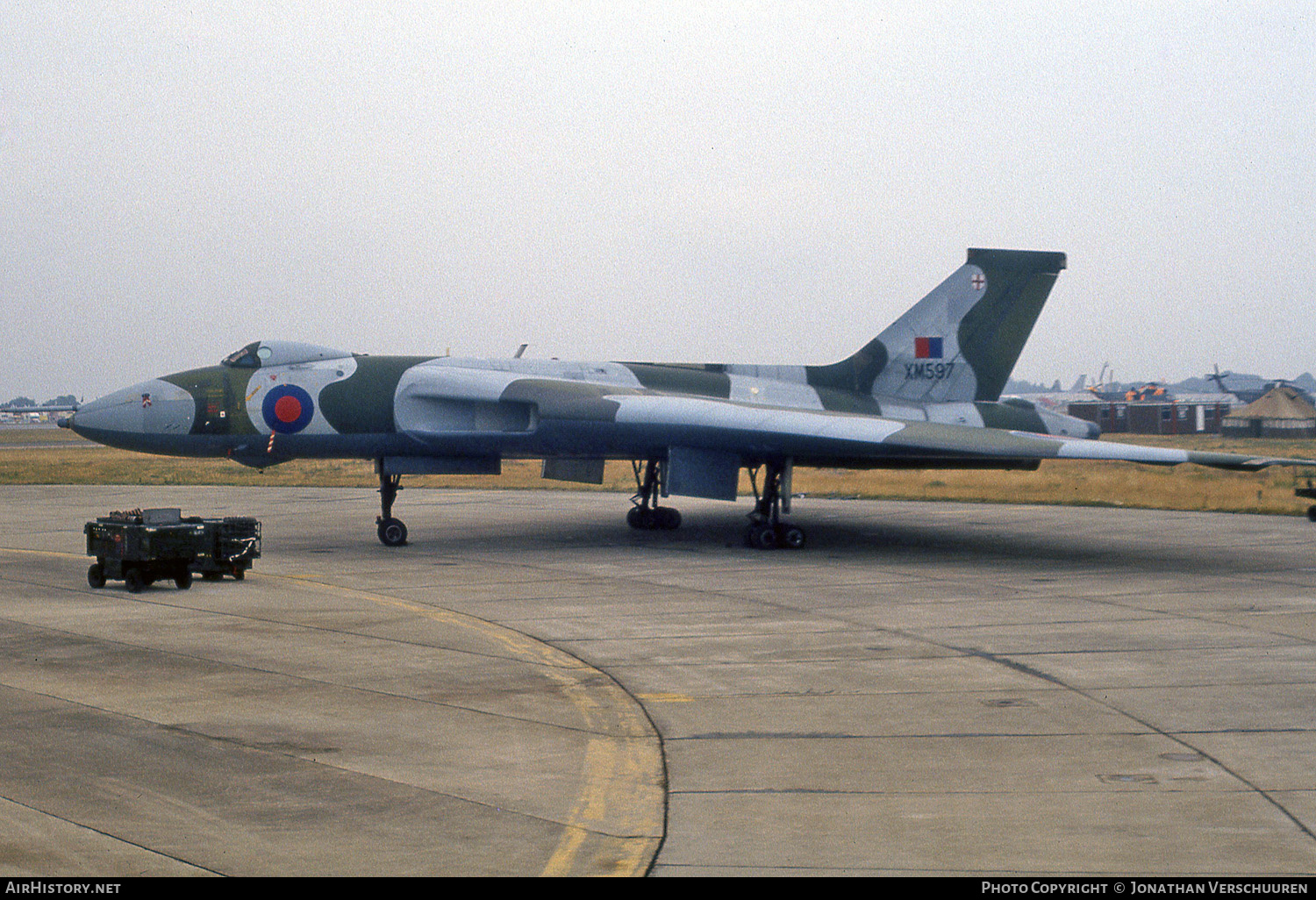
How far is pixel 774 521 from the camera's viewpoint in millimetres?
19438

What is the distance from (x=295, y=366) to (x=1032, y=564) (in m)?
12.2

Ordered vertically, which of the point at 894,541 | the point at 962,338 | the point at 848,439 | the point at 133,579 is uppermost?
the point at 962,338

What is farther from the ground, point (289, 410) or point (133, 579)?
point (289, 410)

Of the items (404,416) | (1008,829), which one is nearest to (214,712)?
(1008,829)

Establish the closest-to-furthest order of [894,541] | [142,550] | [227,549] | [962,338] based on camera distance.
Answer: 1. [142,550]
2. [227,549]
3. [894,541]
4. [962,338]

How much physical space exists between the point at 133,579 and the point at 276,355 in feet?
20.8

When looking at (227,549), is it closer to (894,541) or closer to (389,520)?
(389,520)

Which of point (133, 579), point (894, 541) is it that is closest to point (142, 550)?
point (133, 579)

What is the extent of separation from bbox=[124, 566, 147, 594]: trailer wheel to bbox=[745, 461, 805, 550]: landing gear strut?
9.20 meters

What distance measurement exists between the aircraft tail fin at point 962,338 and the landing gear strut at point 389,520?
26.1 feet

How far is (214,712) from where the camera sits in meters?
8.37

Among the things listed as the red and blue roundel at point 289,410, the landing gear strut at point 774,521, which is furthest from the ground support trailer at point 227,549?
the landing gear strut at point 774,521

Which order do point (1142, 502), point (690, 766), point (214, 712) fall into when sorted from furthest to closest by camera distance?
point (1142, 502) → point (214, 712) → point (690, 766)

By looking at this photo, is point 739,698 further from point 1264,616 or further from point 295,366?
point 295,366
